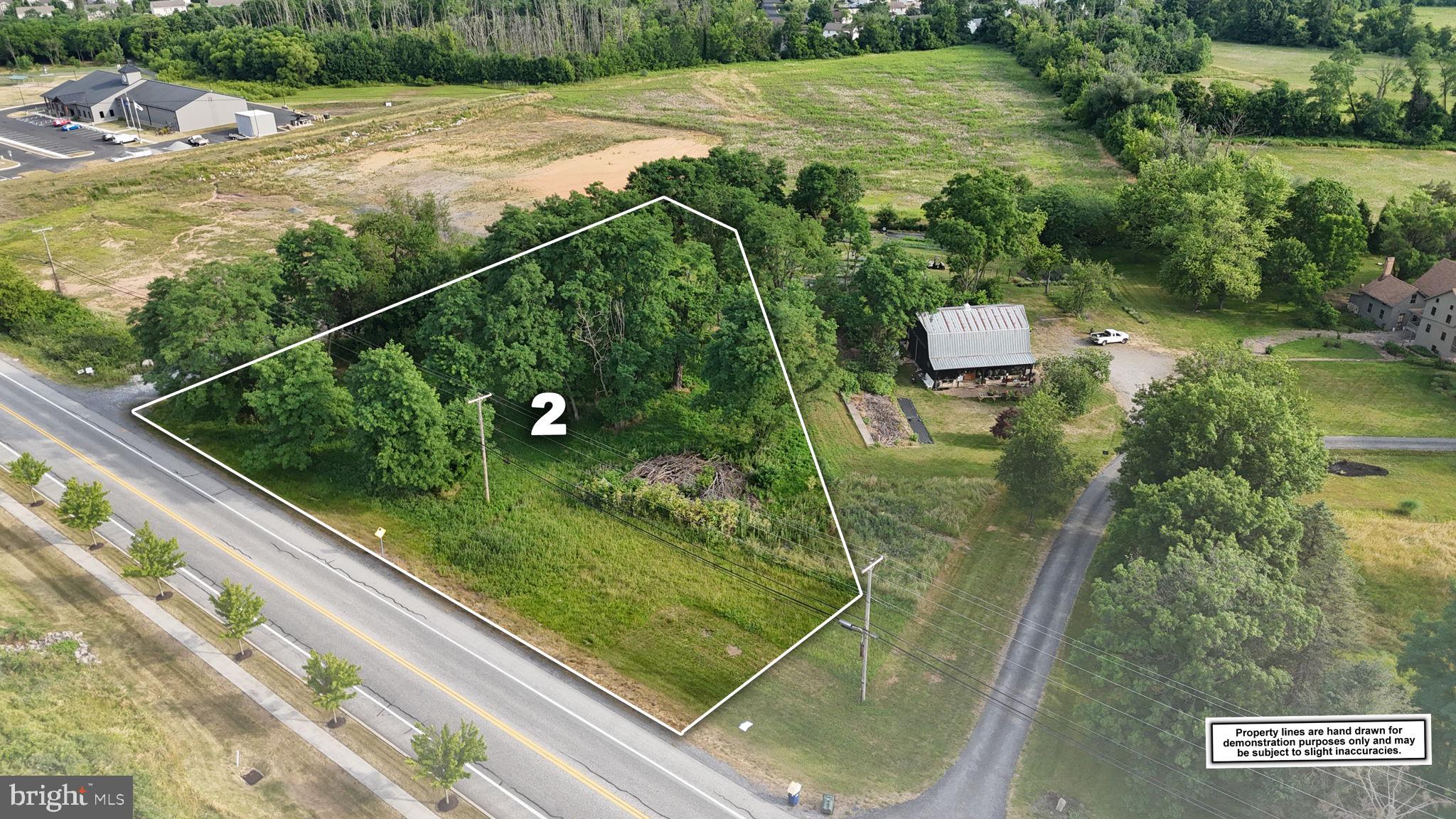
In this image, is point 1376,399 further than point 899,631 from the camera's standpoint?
Yes

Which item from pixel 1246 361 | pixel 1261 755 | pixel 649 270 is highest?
pixel 649 270

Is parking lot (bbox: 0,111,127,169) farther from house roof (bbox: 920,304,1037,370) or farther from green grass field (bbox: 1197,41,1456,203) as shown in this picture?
green grass field (bbox: 1197,41,1456,203)

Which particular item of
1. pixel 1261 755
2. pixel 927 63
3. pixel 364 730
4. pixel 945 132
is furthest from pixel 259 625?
pixel 927 63

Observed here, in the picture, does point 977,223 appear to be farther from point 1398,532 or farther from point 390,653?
point 390,653

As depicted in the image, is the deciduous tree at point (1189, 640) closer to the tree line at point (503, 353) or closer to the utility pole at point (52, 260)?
the tree line at point (503, 353)

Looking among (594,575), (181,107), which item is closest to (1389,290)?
(594,575)

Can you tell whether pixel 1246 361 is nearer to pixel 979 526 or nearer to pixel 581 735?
pixel 979 526
